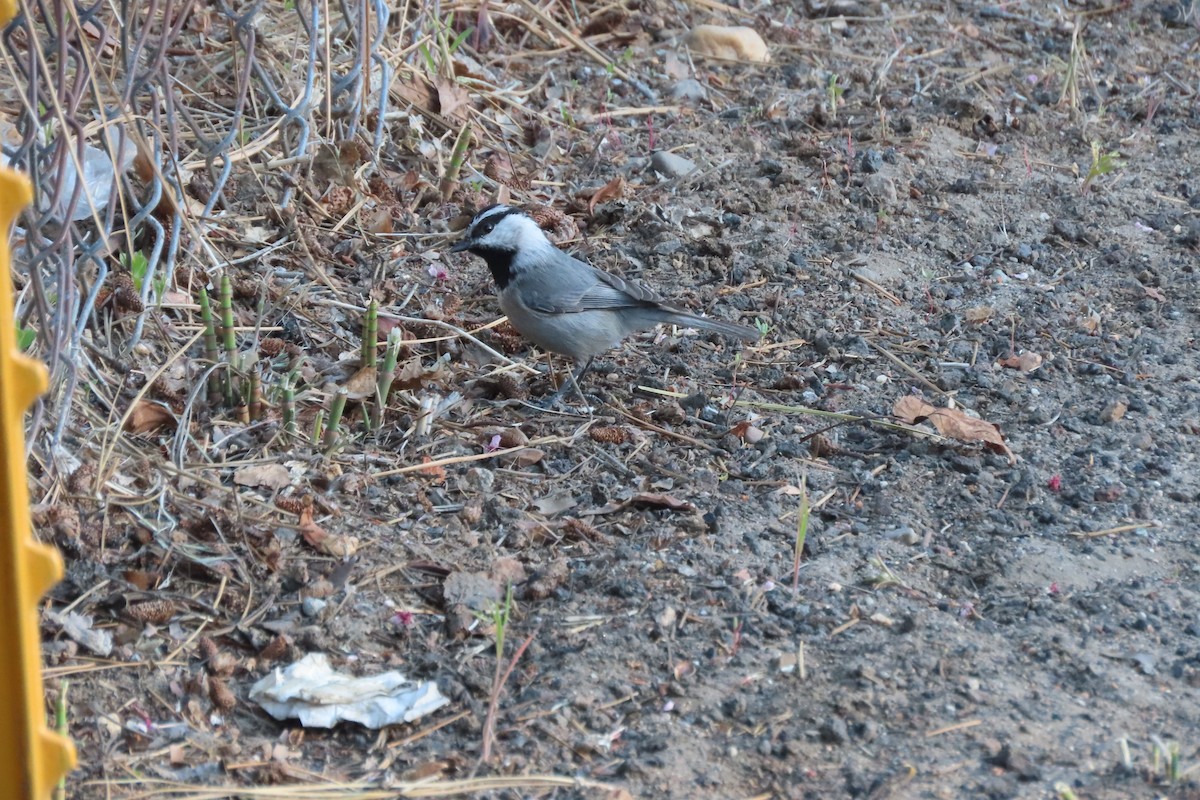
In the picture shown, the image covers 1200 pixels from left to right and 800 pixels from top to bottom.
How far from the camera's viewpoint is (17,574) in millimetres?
1973

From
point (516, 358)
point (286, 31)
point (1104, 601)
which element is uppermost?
point (286, 31)

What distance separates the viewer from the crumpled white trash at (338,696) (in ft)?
10.4

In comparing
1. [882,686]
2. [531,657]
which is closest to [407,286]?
[531,657]

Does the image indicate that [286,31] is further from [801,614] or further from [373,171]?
[801,614]

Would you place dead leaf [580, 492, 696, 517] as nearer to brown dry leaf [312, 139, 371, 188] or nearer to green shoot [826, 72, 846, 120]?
brown dry leaf [312, 139, 371, 188]

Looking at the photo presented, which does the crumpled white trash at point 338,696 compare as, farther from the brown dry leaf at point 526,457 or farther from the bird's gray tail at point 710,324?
the bird's gray tail at point 710,324

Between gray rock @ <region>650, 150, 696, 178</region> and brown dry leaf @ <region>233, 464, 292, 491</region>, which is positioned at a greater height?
gray rock @ <region>650, 150, 696, 178</region>

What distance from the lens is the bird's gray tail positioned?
5.10 metres

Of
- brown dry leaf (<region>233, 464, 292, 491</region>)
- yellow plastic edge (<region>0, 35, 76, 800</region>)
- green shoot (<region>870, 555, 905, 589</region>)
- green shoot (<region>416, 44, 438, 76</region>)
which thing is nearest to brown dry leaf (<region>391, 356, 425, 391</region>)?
brown dry leaf (<region>233, 464, 292, 491</region>)

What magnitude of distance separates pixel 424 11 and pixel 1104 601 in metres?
4.42

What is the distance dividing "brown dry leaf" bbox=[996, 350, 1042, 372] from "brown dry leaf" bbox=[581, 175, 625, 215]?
6.86 feet

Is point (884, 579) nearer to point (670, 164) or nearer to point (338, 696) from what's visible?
point (338, 696)

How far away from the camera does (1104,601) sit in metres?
3.67

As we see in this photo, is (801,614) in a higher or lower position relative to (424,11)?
lower
